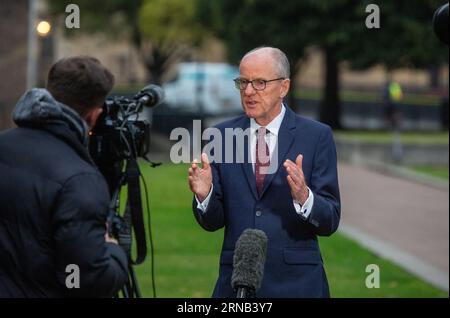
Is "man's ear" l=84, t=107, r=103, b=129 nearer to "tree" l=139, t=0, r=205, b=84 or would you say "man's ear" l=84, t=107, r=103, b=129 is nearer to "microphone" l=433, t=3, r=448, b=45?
"microphone" l=433, t=3, r=448, b=45

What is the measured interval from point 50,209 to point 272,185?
4.23 feet

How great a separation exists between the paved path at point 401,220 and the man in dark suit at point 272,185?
249 inches

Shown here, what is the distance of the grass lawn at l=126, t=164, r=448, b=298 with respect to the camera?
10.8m

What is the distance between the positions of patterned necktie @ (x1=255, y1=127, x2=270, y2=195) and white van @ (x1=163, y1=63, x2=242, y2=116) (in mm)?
37344

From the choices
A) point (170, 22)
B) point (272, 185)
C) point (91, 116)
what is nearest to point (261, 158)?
point (272, 185)

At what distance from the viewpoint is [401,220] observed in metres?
16.8

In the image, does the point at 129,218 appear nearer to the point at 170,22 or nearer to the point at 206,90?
the point at 170,22

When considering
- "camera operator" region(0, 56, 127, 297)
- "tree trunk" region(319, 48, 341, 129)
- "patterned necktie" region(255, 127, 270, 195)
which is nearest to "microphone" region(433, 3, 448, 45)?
"patterned necktie" region(255, 127, 270, 195)

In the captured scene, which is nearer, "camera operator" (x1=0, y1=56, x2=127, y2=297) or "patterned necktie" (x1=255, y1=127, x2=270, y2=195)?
"camera operator" (x1=0, y1=56, x2=127, y2=297)

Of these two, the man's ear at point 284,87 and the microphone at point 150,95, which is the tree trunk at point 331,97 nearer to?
the microphone at point 150,95

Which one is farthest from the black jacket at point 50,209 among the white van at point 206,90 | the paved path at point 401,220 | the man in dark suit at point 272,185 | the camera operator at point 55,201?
the white van at point 206,90

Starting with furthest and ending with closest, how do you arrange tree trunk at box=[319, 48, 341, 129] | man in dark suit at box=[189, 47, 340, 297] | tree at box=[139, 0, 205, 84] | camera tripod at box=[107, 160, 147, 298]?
tree at box=[139, 0, 205, 84], tree trunk at box=[319, 48, 341, 129], camera tripod at box=[107, 160, 147, 298], man in dark suit at box=[189, 47, 340, 297]
